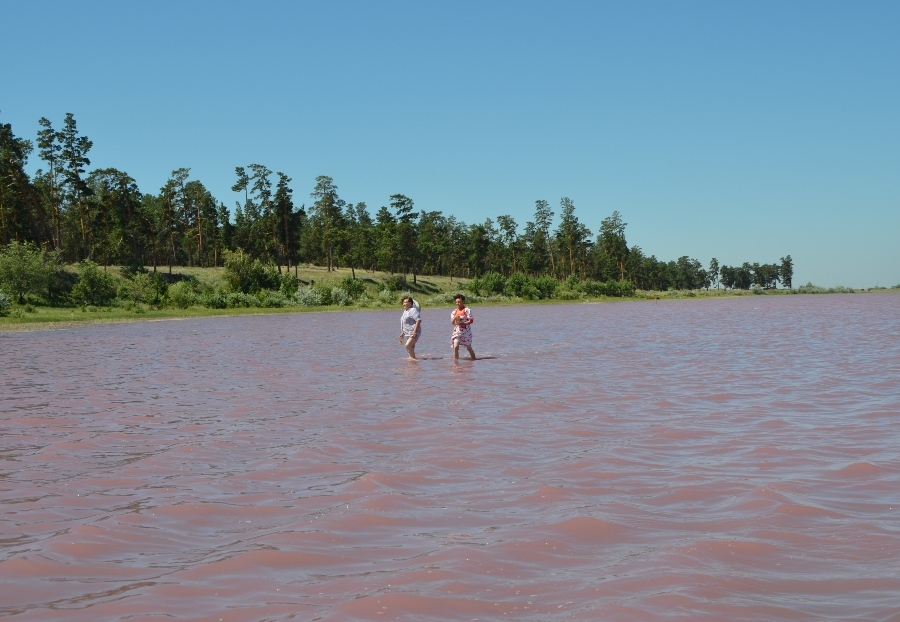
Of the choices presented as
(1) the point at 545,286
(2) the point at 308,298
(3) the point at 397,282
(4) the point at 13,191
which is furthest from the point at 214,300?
(1) the point at 545,286

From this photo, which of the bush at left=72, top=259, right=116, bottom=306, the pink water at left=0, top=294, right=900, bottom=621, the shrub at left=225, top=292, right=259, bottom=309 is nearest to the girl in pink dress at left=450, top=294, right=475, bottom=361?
the pink water at left=0, top=294, right=900, bottom=621

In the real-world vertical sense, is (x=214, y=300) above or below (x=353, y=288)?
below

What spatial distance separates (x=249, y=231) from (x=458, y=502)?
110 metres

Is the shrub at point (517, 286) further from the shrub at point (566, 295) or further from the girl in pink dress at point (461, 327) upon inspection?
the girl in pink dress at point (461, 327)

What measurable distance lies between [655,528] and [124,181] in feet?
322

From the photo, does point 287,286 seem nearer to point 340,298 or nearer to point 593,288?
point 340,298

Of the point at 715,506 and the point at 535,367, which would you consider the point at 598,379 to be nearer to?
the point at 535,367

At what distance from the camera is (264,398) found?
46.4ft

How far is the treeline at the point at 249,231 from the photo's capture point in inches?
3287

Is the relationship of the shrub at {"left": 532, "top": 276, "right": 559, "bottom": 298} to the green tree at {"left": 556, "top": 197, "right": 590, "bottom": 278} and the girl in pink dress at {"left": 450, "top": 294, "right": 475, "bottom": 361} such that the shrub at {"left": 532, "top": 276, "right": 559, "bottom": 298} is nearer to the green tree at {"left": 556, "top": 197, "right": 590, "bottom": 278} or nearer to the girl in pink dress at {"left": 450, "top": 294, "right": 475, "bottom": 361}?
the green tree at {"left": 556, "top": 197, "right": 590, "bottom": 278}

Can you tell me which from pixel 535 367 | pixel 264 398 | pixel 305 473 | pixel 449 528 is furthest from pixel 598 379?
pixel 449 528

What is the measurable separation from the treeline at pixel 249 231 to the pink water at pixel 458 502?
227ft

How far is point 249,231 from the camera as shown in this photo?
11169cm

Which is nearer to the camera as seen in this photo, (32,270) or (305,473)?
(305,473)
